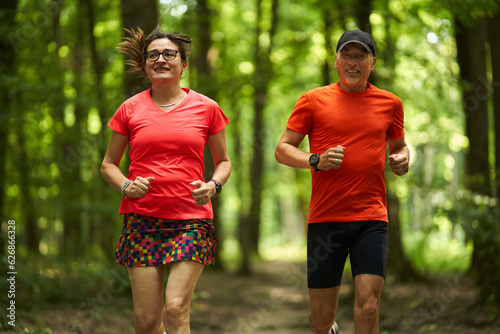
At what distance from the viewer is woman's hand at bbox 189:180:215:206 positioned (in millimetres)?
4090

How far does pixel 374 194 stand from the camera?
4551 millimetres

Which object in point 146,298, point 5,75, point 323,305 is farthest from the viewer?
point 5,75

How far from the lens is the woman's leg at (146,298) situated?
13.9 feet

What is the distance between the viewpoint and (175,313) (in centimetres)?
410

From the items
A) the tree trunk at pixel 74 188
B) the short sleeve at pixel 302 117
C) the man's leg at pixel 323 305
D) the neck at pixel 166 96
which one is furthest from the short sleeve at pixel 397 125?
the tree trunk at pixel 74 188

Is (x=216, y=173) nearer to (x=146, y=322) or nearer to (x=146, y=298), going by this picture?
(x=146, y=298)

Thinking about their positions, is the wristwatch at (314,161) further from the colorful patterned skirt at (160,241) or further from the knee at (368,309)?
the knee at (368,309)

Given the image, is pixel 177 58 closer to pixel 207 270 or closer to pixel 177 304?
pixel 177 304

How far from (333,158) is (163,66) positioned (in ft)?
4.67

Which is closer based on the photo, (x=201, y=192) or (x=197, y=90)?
(x=201, y=192)

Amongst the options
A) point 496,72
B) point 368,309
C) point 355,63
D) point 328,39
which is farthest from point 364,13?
point 368,309

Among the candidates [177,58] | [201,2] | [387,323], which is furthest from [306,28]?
[177,58]

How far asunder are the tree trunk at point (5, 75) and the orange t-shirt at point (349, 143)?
16.0 ft

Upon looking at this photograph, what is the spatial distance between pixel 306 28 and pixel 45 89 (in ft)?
35.8
